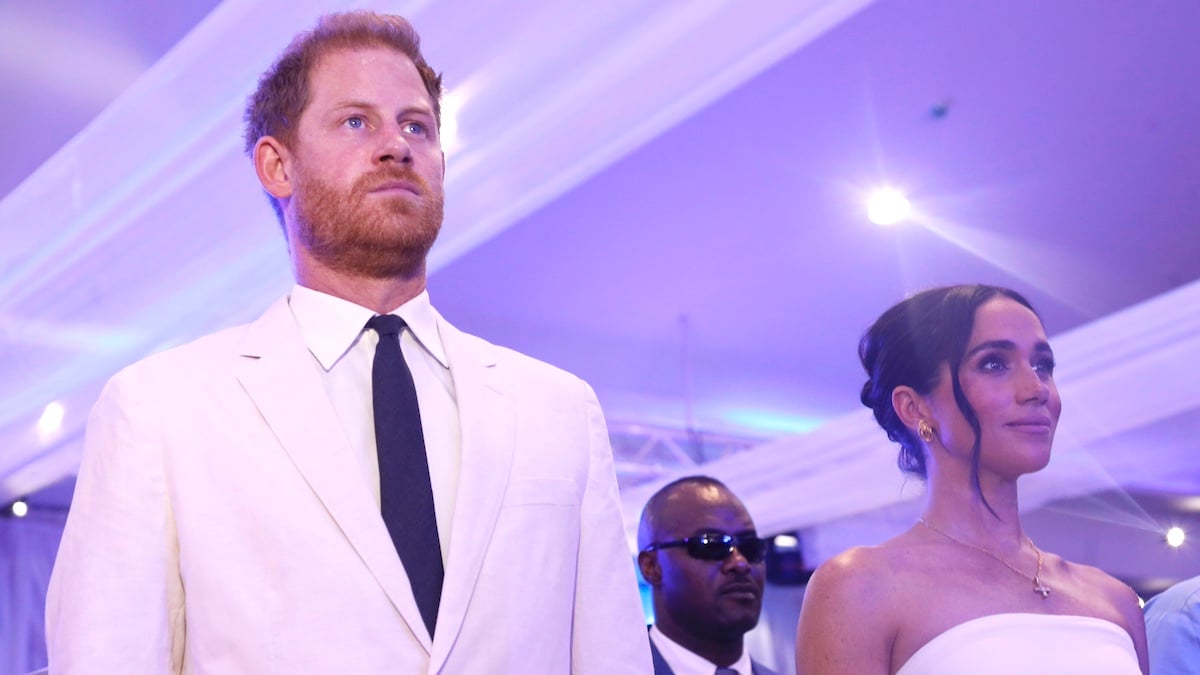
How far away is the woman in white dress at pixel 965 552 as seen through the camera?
77.0 inches

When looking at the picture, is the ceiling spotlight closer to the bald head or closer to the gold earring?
the bald head

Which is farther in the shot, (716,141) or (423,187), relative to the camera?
(716,141)

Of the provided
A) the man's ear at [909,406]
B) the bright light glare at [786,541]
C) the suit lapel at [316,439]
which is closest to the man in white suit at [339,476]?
the suit lapel at [316,439]

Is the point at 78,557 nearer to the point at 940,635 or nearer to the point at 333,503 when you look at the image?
the point at 333,503

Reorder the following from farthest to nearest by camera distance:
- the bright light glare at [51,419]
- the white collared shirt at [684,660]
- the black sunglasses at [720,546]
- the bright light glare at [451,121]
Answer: the bright light glare at [51,419] → the bright light glare at [451,121] → the black sunglasses at [720,546] → the white collared shirt at [684,660]

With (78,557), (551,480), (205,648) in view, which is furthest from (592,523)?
(78,557)

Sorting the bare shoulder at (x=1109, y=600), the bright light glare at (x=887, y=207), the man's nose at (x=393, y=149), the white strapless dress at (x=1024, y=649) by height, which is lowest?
the white strapless dress at (x=1024, y=649)

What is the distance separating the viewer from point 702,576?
10.9 feet

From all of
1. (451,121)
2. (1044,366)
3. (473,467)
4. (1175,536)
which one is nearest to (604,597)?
(473,467)

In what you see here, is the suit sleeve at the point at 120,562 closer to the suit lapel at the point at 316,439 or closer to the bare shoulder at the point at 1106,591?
the suit lapel at the point at 316,439

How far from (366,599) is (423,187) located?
0.62 meters

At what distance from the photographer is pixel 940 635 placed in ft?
6.40

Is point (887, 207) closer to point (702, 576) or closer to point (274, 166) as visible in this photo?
point (702, 576)

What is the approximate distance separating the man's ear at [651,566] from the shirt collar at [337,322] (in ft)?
5.98
